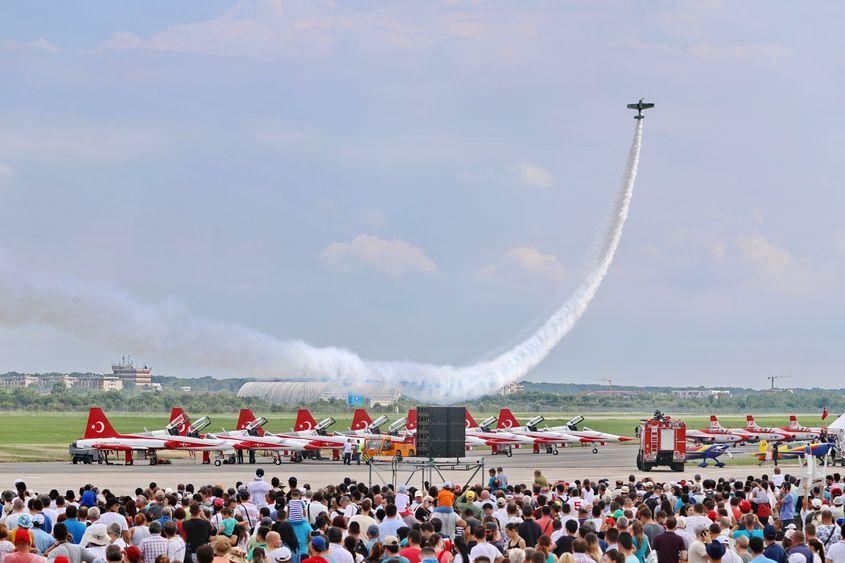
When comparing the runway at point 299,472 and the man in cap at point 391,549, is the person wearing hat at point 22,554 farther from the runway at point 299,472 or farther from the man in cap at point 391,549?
the runway at point 299,472

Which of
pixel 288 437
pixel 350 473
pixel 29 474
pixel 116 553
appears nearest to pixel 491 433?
pixel 288 437

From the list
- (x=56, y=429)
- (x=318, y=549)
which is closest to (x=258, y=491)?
(x=318, y=549)

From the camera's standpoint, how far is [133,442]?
200ft

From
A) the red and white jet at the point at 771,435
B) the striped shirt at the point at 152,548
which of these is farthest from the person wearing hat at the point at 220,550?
the red and white jet at the point at 771,435

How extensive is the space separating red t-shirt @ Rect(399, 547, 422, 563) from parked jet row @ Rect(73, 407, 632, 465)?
153 feet

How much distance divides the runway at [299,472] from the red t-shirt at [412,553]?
28038 millimetres

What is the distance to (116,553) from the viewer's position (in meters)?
12.0

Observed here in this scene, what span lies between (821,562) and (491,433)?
61.0 meters

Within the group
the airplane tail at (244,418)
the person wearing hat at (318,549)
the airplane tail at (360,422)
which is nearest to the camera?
the person wearing hat at (318,549)

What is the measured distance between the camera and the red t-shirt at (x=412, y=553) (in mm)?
13469

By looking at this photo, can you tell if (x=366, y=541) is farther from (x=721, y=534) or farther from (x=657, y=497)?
(x=657, y=497)

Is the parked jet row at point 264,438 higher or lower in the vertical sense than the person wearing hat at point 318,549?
lower

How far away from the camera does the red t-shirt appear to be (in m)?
13.5

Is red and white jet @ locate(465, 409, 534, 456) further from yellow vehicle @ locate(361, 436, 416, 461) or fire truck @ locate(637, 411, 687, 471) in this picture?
fire truck @ locate(637, 411, 687, 471)
